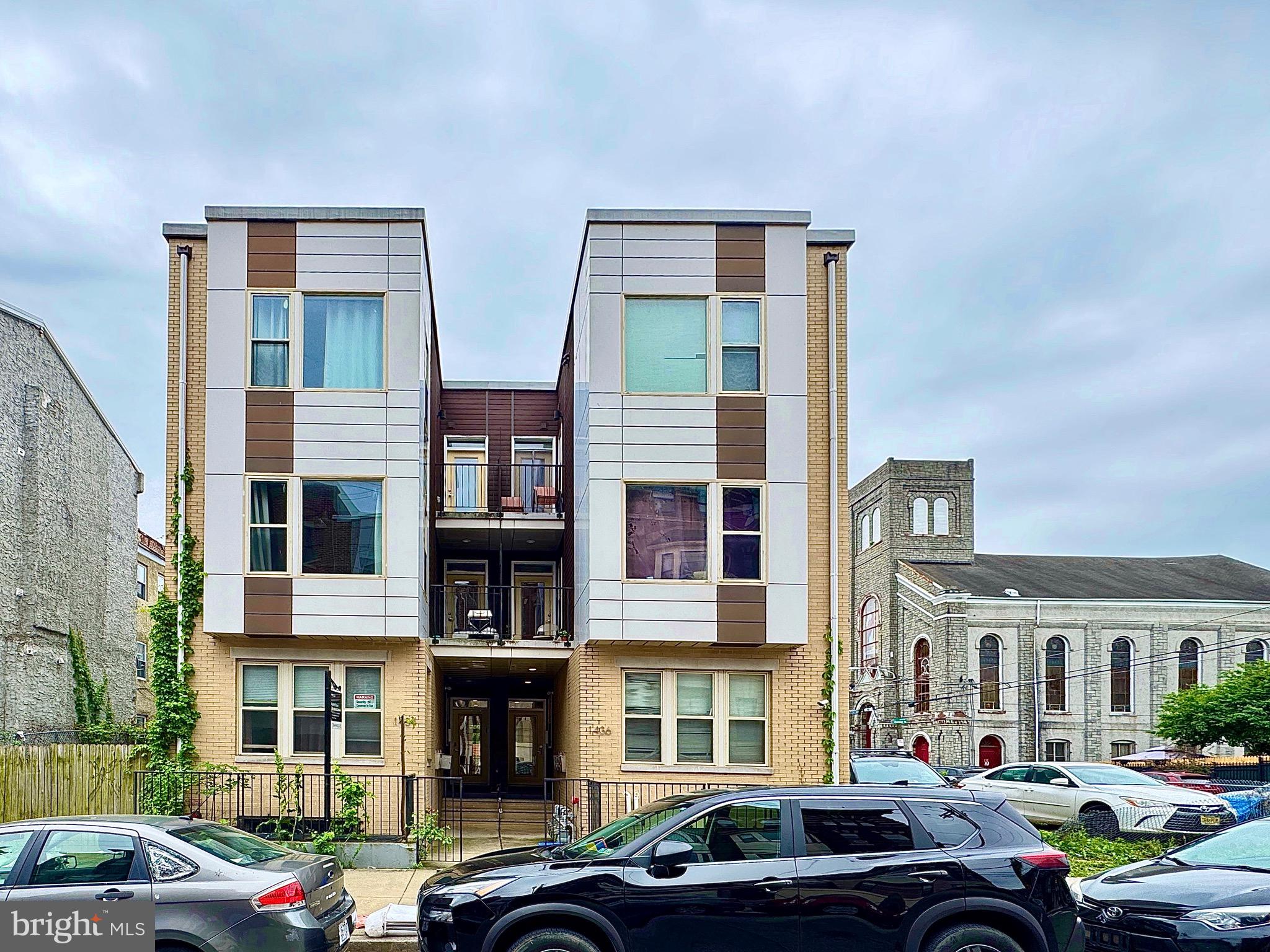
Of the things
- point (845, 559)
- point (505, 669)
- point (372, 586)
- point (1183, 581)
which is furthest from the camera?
point (1183, 581)

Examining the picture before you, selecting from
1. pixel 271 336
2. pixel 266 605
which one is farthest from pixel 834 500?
pixel 271 336

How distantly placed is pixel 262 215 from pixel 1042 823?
53.4 ft

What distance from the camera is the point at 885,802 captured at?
9148mm

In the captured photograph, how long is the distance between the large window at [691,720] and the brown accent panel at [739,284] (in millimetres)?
5979

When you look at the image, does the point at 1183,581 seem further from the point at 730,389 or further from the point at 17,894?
the point at 17,894

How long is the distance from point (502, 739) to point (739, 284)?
1424 centimetres

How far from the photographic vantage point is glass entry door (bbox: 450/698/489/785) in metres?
28.7

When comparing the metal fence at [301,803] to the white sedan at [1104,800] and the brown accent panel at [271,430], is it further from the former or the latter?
the white sedan at [1104,800]

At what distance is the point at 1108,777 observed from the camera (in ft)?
66.4

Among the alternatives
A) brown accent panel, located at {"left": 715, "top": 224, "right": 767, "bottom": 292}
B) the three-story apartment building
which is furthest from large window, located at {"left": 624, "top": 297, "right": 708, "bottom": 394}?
brown accent panel, located at {"left": 715, "top": 224, "right": 767, "bottom": 292}

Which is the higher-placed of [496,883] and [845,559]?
[845,559]

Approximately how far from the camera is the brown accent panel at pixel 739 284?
61.7 feet

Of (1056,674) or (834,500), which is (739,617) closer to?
(834,500)

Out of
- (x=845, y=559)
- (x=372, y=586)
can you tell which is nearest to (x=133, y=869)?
(x=372, y=586)
